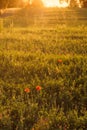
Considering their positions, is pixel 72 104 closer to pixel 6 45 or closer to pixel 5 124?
pixel 5 124

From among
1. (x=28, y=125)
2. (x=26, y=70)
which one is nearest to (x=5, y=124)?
(x=28, y=125)

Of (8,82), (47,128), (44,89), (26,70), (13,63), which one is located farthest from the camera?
(13,63)

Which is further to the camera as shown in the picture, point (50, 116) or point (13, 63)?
point (13, 63)

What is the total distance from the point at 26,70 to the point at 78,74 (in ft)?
3.34

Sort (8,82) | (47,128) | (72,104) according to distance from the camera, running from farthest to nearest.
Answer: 1. (8,82)
2. (72,104)
3. (47,128)

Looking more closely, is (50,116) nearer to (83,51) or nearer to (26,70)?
(26,70)

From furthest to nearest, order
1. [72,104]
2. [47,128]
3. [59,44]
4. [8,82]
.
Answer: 1. [59,44]
2. [8,82]
3. [72,104]
4. [47,128]

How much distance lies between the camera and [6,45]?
29.8ft

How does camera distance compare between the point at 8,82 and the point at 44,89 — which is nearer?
the point at 44,89

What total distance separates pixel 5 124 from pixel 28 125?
31 centimetres

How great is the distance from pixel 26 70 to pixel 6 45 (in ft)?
10.1

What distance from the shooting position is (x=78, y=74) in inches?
232

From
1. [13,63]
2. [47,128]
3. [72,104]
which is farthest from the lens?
[13,63]

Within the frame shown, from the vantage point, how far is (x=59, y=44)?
9000 millimetres
